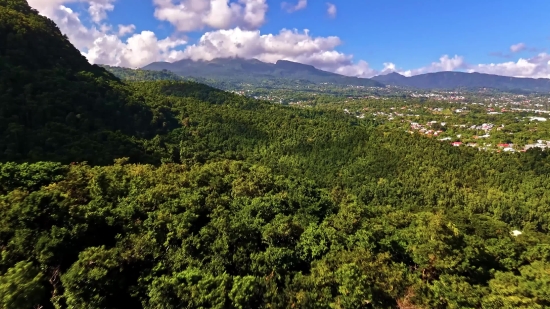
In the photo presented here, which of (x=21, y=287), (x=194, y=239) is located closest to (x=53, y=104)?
(x=194, y=239)

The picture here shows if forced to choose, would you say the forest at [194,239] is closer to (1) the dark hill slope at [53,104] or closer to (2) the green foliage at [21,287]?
(2) the green foliage at [21,287]

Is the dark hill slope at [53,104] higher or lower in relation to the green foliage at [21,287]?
higher

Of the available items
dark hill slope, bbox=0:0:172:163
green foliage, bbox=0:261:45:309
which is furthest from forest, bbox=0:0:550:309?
dark hill slope, bbox=0:0:172:163

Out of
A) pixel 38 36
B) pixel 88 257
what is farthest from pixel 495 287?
pixel 38 36

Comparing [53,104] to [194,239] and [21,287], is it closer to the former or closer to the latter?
[194,239]

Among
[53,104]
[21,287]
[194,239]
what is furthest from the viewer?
[53,104]

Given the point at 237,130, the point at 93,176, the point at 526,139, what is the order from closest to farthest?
the point at 93,176
the point at 237,130
the point at 526,139

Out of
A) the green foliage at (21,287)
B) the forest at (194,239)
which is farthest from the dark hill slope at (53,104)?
the green foliage at (21,287)

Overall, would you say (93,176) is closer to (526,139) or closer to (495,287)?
(495,287)
